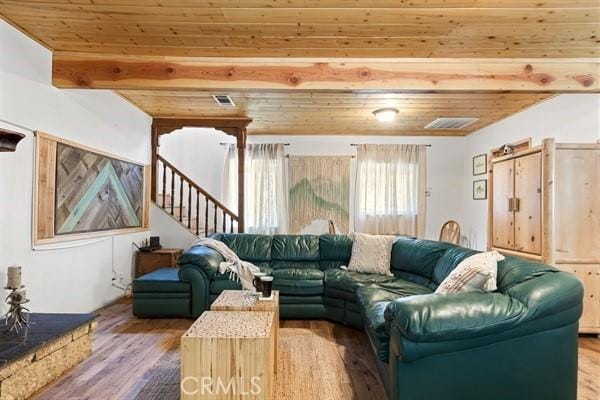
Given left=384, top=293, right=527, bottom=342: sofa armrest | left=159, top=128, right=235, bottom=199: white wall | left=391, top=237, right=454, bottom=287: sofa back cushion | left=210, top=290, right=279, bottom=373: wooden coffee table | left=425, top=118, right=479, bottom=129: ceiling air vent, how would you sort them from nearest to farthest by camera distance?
left=384, top=293, right=527, bottom=342: sofa armrest
left=210, top=290, right=279, bottom=373: wooden coffee table
left=391, top=237, right=454, bottom=287: sofa back cushion
left=425, top=118, right=479, bottom=129: ceiling air vent
left=159, top=128, right=235, bottom=199: white wall

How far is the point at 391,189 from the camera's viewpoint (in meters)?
5.94

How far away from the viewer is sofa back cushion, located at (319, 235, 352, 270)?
13.9ft

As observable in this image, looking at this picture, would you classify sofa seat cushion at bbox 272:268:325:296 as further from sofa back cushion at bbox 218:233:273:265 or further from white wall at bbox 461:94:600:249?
white wall at bbox 461:94:600:249

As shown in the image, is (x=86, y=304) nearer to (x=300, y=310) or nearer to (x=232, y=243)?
(x=232, y=243)

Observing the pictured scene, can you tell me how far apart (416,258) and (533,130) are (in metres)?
2.36

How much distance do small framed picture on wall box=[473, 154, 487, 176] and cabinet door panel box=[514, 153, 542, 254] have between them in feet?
6.49

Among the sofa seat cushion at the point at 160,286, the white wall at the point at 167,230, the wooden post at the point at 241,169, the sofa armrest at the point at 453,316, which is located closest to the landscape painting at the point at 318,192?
the wooden post at the point at 241,169

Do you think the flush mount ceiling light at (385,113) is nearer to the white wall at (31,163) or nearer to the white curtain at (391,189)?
the white curtain at (391,189)

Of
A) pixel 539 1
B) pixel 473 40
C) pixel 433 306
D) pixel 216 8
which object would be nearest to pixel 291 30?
pixel 216 8

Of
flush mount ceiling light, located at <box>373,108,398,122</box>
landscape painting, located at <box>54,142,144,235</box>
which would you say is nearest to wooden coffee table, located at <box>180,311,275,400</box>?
landscape painting, located at <box>54,142,144,235</box>

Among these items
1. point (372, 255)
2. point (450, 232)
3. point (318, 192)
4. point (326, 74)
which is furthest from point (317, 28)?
point (450, 232)

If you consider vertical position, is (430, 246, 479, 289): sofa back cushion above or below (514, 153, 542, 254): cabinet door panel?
below

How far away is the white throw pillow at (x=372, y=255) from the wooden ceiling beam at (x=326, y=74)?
1.79m

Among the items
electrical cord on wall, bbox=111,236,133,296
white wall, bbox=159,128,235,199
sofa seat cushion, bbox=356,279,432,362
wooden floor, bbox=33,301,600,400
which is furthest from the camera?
white wall, bbox=159,128,235,199
